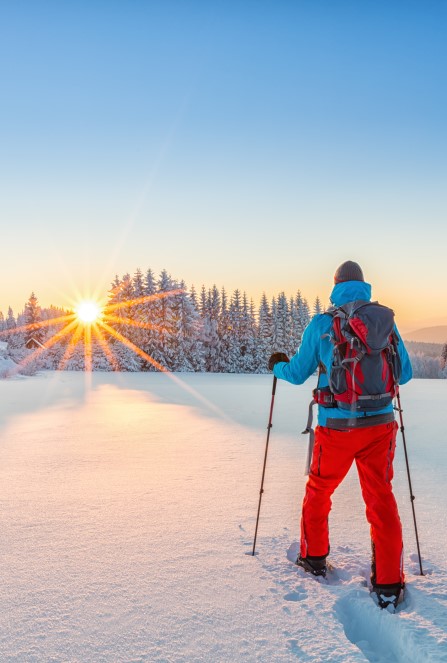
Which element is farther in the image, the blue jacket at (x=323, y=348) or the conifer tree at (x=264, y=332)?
the conifer tree at (x=264, y=332)

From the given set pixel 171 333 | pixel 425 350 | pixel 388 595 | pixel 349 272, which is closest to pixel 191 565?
pixel 388 595

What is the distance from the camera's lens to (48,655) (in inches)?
88.7

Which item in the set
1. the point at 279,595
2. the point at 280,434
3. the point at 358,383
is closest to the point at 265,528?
the point at 279,595

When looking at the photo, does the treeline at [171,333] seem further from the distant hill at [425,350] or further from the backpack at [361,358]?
the distant hill at [425,350]

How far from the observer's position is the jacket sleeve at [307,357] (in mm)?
3191

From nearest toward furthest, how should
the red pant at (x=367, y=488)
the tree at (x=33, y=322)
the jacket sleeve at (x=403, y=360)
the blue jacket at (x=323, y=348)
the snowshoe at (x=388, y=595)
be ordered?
the snowshoe at (x=388, y=595) → the red pant at (x=367, y=488) → the blue jacket at (x=323, y=348) → the jacket sleeve at (x=403, y=360) → the tree at (x=33, y=322)

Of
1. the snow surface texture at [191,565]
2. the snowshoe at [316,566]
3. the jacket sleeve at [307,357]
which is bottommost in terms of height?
the snow surface texture at [191,565]

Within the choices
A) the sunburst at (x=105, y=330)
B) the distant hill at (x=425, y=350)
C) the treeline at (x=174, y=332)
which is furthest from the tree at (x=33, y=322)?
the distant hill at (x=425, y=350)

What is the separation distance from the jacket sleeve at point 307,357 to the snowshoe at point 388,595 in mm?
1437

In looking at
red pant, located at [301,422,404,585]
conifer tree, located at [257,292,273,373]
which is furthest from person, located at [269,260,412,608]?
conifer tree, located at [257,292,273,373]

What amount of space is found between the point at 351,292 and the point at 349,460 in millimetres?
1210

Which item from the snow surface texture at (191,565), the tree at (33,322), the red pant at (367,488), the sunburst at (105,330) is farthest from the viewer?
the tree at (33,322)

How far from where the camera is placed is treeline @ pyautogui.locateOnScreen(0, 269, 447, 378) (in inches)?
1757

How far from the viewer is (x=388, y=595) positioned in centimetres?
279
